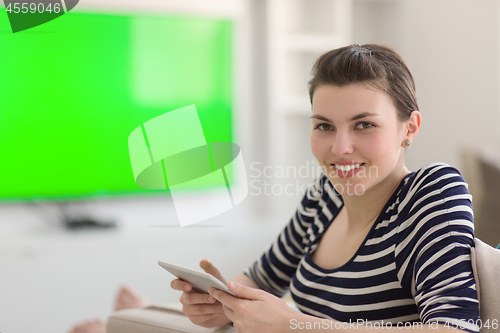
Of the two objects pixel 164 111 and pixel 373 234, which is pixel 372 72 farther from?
pixel 164 111

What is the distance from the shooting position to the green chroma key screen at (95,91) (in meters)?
2.62

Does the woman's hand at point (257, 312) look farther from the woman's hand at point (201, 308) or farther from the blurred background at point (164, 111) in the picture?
the blurred background at point (164, 111)

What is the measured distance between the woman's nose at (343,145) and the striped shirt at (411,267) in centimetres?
14

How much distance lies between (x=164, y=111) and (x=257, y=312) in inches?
84.9

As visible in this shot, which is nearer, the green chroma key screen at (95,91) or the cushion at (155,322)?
the cushion at (155,322)

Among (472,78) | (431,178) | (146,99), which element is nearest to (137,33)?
(146,99)

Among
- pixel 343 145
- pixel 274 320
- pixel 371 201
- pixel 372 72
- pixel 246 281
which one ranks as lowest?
pixel 246 281

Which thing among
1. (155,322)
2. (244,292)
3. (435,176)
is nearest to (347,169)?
(435,176)

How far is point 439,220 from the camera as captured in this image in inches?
33.5

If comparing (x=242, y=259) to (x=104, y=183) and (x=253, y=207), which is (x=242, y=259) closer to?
(x=253, y=207)

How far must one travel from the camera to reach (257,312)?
845mm

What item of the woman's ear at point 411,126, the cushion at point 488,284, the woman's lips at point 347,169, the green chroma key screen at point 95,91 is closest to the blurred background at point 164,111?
the green chroma key screen at point 95,91

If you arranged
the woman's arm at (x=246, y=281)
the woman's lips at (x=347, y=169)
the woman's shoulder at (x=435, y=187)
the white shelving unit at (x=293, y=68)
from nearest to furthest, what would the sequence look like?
the woman's shoulder at (x=435, y=187) < the woman's lips at (x=347, y=169) < the woman's arm at (x=246, y=281) < the white shelving unit at (x=293, y=68)

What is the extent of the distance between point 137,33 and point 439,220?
235cm
